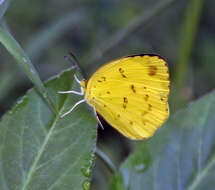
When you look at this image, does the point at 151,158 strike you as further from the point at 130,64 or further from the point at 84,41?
the point at 84,41

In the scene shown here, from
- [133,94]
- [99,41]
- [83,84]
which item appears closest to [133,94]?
[133,94]

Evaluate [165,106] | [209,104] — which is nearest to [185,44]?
[165,106]

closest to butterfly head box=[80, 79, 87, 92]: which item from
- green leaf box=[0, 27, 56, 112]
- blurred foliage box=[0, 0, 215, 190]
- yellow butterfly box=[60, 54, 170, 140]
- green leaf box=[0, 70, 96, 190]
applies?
yellow butterfly box=[60, 54, 170, 140]

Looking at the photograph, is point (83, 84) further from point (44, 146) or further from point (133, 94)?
point (44, 146)

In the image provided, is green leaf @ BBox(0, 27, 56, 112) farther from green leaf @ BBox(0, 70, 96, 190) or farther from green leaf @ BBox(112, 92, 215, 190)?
green leaf @ BBox(112, 92, 215, 190)

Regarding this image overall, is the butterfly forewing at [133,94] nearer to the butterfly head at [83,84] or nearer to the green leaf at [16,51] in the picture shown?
the butterfly head at [83,84]
